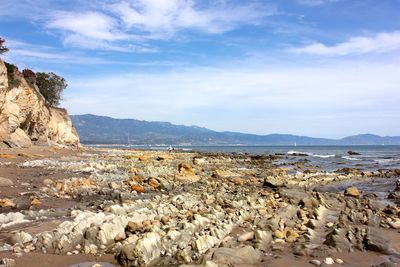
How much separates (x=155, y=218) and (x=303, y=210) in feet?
17.3

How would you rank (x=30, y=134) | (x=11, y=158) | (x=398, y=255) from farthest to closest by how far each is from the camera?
(x=30, y=134) < (x=11, y=158) < (x=398, y=255)

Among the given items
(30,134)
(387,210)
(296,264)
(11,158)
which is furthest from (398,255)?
(30,134)

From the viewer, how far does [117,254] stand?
7207mm

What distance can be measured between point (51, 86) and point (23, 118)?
92.2 ft

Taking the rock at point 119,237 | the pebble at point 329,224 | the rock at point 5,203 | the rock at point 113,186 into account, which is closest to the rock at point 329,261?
the pebble at point 329,224

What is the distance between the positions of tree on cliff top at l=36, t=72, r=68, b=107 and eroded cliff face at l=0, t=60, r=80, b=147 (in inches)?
410

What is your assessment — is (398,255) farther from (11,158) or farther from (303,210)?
(11,158)

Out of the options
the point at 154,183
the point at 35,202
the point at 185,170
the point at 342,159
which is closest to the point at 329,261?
the point at 35,202

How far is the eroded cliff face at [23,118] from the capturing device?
36188 mm

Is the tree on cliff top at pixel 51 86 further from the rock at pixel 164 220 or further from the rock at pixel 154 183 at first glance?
the rock at pixel 164 220

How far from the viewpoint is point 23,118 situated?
42.7 metres

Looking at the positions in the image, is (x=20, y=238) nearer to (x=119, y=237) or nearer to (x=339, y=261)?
(x=119, y=237)

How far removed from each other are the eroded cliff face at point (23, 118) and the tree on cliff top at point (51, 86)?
10404 millimetres

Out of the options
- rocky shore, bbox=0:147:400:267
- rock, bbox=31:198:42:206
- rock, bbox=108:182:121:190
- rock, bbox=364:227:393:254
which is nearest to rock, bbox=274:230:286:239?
rocky shore, bbox=0:147:400:267
